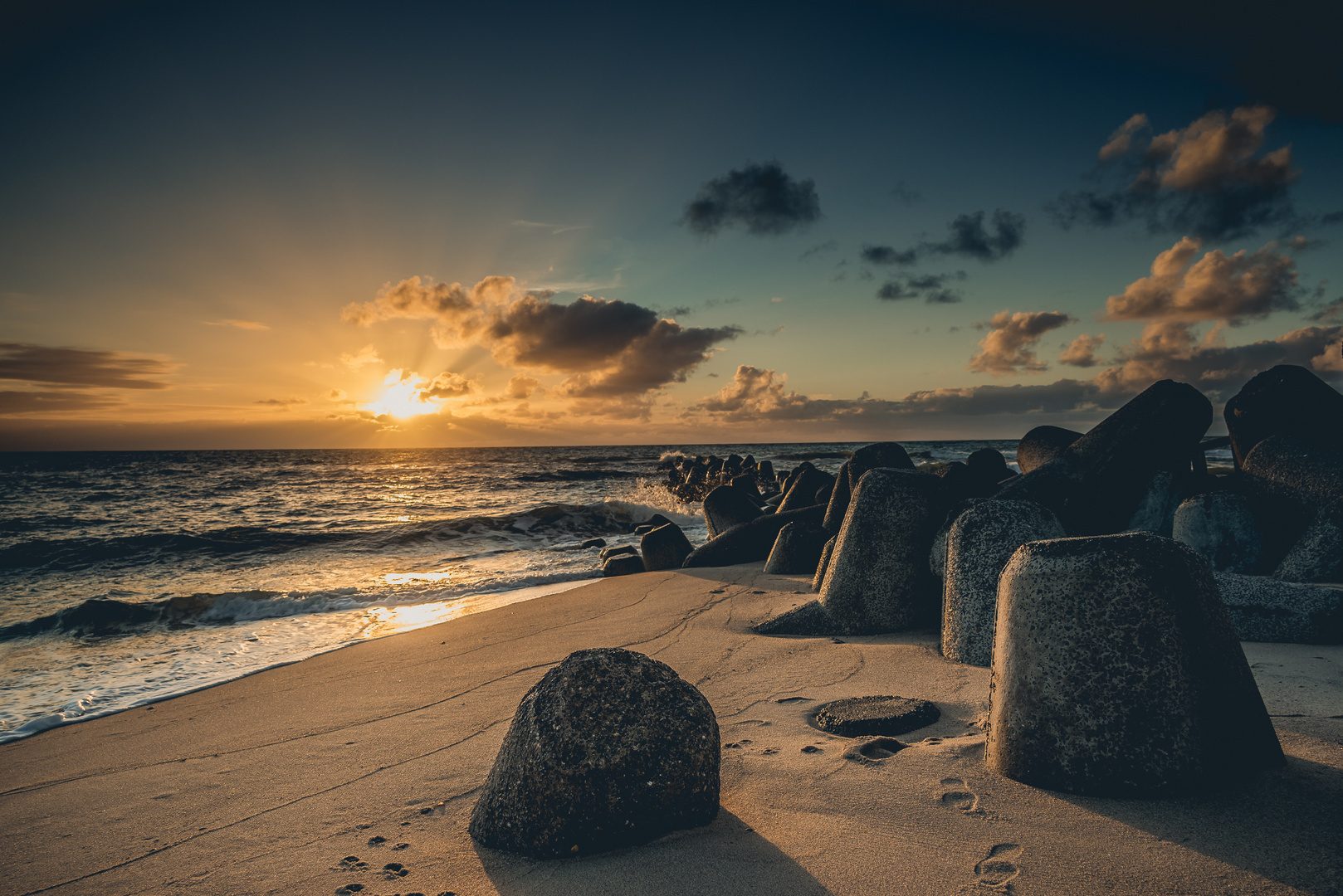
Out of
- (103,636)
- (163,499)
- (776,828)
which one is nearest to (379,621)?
Answer: (103,636)

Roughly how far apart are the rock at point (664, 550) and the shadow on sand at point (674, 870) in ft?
21.6

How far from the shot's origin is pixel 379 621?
6.81 meters

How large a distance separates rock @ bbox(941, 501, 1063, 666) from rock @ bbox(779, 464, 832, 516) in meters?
6.13

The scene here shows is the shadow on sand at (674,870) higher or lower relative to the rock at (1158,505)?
lower

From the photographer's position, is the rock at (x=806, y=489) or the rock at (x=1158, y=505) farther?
the rock at (x=806, y=489)

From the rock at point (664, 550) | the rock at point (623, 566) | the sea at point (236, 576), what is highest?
the rock at point (664, 550)

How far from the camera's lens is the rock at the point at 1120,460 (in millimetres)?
5361

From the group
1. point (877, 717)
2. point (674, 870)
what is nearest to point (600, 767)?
point (674, 870)

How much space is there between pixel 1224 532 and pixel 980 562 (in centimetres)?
259

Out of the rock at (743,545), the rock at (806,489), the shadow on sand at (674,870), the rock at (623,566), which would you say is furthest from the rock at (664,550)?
the shadow on sand at (674,870)

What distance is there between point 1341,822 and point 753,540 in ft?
21.1

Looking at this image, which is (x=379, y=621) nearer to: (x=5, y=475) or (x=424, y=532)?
(x=424, y=532)

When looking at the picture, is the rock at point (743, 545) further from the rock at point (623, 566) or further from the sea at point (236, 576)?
the sea at point (236, 576)

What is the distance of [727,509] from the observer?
1041 cm
